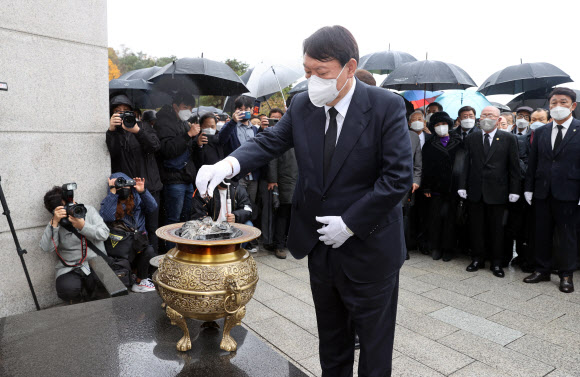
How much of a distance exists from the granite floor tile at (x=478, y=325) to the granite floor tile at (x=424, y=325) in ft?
0.34

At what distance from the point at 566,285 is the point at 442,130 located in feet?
8.22

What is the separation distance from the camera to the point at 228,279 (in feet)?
7.94

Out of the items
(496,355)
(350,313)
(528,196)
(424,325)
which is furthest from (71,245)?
(528,196)

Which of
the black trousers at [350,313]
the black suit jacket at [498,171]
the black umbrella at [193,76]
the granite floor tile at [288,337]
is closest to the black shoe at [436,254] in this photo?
the black suit jacket at [498,171]

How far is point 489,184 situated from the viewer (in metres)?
5.71

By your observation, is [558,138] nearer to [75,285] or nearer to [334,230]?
[334,230]

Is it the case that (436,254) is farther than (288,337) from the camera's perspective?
Yes

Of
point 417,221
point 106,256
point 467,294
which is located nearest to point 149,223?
point 106,256

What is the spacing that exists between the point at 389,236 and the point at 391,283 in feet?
0.75

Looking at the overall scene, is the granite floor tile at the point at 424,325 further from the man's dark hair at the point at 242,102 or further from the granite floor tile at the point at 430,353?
the man's dark hair at the point at 242,102

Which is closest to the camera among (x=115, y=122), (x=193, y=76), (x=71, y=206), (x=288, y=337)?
(x=288, y=337)

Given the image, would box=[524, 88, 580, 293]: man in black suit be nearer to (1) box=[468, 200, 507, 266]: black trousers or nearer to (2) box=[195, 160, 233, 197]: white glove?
(1) box=[468, 200, 507, 266]: black trousers

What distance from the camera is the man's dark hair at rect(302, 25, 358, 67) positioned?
A: 1.86 metres

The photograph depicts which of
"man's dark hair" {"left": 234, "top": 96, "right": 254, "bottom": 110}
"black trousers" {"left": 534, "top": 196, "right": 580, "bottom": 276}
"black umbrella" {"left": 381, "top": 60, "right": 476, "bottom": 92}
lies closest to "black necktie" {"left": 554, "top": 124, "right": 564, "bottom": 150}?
"black trousers" {"left": 534, "top": 196, "right": 580, "bottom": 276}
